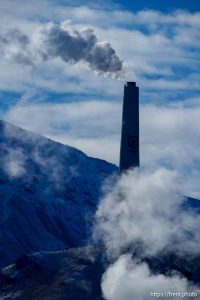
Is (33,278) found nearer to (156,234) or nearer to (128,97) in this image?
(156,234)

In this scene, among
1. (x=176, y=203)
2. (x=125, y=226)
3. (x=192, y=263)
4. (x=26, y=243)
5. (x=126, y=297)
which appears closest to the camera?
(x=126, y=297)

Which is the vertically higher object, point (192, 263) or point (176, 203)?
point (176, 203)

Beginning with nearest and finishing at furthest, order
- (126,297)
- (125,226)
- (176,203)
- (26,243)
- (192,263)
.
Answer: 1. (126,297)
2. (192,263)
3. (125,226)
4. (176,203)
5. (26,243)

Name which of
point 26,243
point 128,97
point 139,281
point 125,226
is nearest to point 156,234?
point 125,226

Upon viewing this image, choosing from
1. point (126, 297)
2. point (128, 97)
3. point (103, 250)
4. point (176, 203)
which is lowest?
point (126, 297)

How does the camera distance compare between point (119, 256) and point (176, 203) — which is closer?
point (119, 256)

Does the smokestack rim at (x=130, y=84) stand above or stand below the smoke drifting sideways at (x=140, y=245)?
above

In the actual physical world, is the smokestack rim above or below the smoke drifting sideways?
above
